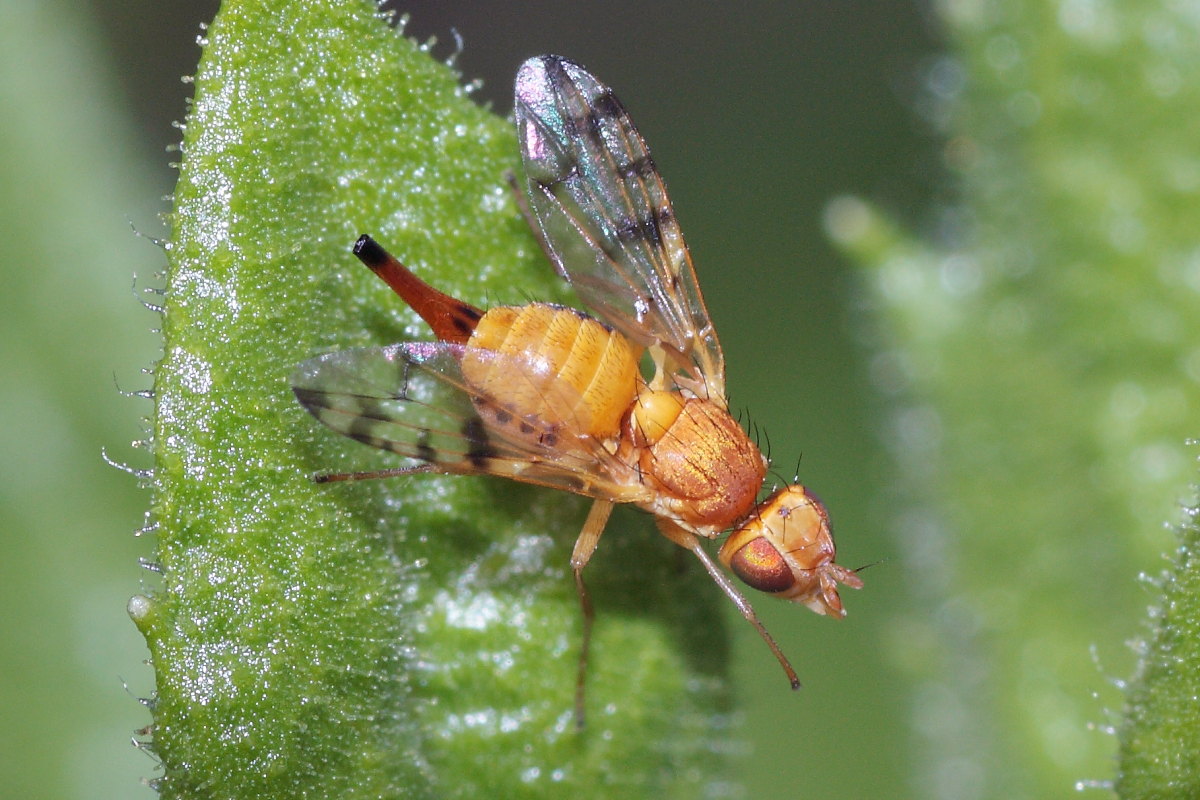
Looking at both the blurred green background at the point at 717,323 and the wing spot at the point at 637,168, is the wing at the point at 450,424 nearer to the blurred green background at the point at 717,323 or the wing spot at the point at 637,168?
the blurred green background at the point at 717,323

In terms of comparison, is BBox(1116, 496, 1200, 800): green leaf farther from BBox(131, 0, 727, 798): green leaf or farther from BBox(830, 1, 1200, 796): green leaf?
BBox(131, 0, 727, 798): green leaf

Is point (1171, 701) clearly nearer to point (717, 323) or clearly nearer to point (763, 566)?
point (763, 566)

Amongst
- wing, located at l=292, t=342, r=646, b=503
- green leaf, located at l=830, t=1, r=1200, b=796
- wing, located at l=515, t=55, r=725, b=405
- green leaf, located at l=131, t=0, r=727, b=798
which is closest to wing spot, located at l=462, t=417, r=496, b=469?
wing, located at l=292, t=342, r=646, b=503

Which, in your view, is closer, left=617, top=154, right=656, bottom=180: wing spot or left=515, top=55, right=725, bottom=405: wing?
left=515, top=55, right=725, bottom=405: wing

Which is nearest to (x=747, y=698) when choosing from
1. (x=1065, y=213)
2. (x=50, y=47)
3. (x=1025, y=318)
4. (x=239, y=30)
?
(x=1025, y=318)

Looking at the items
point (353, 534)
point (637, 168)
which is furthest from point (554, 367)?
point (353, 534)

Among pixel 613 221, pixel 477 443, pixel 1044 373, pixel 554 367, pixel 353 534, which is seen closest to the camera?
pixel 353 534

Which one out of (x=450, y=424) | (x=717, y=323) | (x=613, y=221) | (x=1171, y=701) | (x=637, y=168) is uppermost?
(x=717, y=323)
